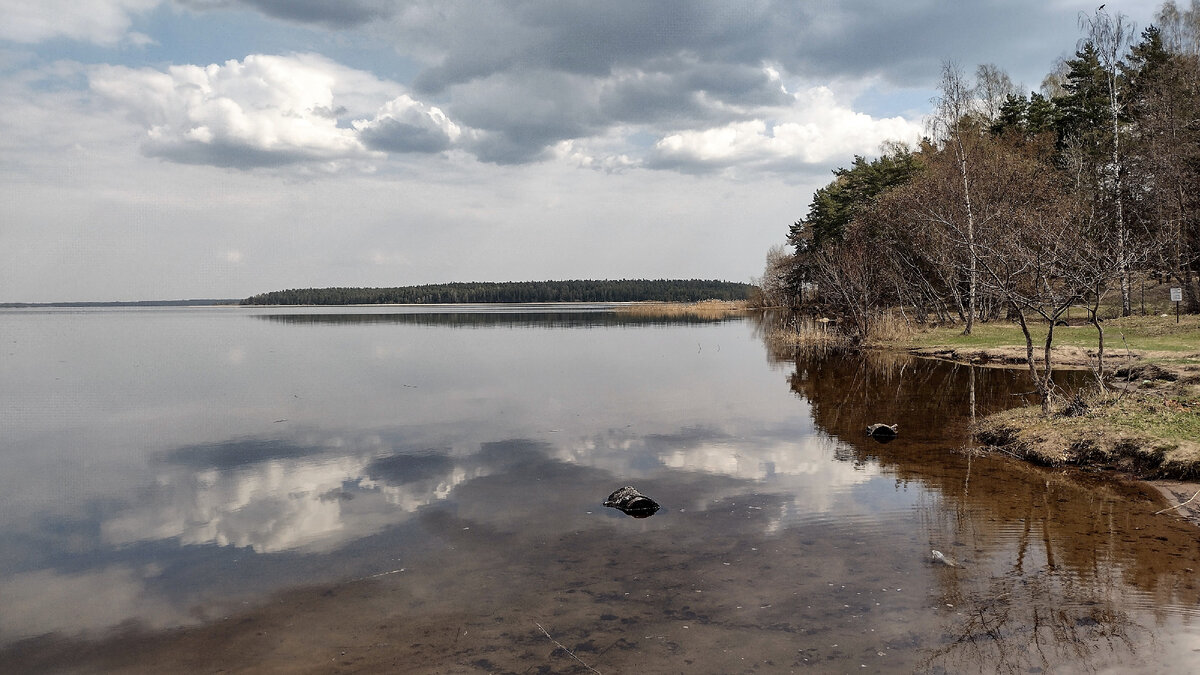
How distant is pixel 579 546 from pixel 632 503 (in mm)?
1712

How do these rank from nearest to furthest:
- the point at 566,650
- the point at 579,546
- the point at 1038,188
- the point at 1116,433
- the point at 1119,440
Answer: the point at 566,650
the point at 579,546
the point at 1119,440
the point at 1116,433
the point at 1038,188

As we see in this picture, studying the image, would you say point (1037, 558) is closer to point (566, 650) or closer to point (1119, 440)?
point (1119, 440)

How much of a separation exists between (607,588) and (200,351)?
4502 cm

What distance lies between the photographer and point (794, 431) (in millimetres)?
17422

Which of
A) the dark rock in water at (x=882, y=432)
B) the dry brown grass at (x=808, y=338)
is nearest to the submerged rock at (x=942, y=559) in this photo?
the dark rock in water at (x=882, y=432)

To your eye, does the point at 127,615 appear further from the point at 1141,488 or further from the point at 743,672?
the point at 1141,488

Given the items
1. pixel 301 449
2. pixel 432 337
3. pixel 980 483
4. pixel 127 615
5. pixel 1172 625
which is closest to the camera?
pixel 1172 625

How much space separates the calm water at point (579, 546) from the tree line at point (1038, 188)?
58.9ft

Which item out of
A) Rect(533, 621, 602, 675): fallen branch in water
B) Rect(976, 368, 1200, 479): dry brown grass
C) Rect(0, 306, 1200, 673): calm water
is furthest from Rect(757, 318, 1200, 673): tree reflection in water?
Rect(533, 621, 602, 675): fallen branch in water

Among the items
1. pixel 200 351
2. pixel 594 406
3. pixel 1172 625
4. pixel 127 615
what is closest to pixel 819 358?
pixel 594 406

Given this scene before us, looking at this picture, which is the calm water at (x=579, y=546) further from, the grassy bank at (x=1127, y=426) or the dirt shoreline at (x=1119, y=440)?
the grassy bank at (x=1127, y=426)

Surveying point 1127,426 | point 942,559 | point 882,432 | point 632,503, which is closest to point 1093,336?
point 882,432

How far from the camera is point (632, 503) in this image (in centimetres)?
1112

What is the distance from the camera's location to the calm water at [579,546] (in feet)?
22.7
